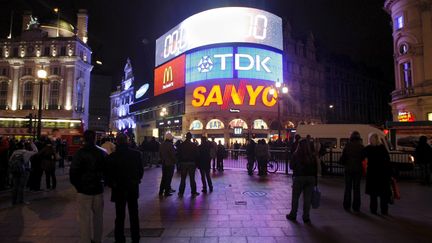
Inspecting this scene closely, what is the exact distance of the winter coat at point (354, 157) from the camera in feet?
27.1

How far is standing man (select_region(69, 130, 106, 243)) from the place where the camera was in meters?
5.19

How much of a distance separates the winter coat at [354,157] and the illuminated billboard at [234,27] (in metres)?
40.3

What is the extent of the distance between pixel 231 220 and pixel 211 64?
4108 centimetres

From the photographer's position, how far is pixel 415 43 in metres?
32.1

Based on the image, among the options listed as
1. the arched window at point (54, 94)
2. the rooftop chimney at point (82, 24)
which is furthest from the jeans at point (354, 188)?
the rooftop chimney at point (82, 24)

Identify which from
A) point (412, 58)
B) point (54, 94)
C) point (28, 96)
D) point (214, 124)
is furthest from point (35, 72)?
point (412, 58)

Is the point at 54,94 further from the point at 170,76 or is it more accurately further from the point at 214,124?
the point at 214,124

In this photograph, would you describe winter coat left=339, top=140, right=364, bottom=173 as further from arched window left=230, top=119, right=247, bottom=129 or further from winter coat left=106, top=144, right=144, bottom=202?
arched window left=230, top=119, right=247, bottom=129

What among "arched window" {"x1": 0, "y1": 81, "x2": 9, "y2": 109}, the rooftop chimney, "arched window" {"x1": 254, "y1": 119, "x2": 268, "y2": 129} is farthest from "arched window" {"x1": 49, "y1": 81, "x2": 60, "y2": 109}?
"arched window" {"x1": 254, "y1": 119, "x2": 268, "y2": 129}

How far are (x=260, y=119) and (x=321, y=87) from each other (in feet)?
68.6

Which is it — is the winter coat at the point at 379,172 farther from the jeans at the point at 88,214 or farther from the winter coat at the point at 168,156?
the jeans at the point at 88,214

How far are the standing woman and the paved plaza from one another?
377 millimetres

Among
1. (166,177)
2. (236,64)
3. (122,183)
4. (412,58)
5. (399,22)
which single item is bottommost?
(166,177)

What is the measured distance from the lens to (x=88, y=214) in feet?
17.1
